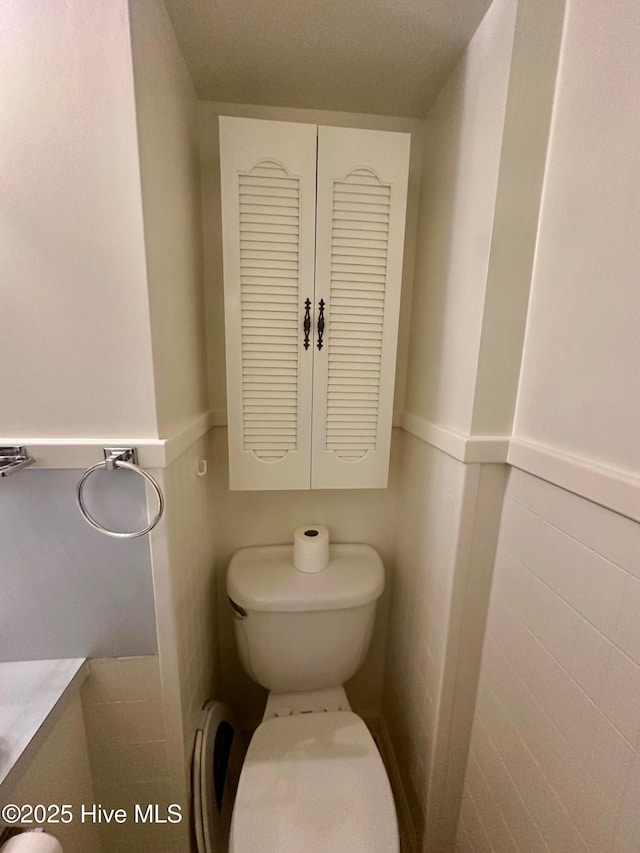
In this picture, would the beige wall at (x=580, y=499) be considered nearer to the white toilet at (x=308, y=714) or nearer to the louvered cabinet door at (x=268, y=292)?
the white toilet at (x=308, y=714)

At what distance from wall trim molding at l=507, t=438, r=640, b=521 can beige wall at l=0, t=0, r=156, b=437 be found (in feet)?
2.48

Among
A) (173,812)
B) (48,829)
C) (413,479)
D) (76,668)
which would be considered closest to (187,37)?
(413,479)

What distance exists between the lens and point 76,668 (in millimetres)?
750

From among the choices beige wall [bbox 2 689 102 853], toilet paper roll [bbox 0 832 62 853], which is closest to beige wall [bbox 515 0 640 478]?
toilet paper roll [bbox 0 832 62 853]

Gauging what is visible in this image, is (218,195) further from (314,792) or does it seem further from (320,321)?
(314,792)

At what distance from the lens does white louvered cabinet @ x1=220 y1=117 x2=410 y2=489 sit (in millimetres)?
812

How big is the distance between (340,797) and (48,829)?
59 centimetres

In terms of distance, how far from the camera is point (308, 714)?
3.24 ft

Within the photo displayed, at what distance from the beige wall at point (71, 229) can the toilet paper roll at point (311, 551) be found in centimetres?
56

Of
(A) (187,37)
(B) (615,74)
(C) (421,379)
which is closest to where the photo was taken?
(B) (615,74)

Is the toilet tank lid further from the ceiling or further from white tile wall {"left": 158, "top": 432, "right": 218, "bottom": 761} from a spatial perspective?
the ceiling

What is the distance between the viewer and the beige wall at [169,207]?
0.63m

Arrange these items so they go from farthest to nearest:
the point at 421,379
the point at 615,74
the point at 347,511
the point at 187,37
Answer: the point at 347,511, the point at 421,379, the point at 187,37, the point at 615,74

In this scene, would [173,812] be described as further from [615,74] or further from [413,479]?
[615,74]
